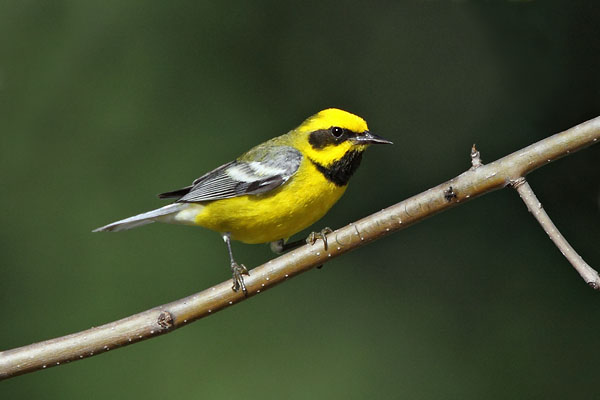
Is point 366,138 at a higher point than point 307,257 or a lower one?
higher

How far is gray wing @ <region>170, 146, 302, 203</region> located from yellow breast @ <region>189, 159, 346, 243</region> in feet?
0.15

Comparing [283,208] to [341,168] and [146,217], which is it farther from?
[146,217]

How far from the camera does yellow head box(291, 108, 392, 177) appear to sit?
392 centimetres

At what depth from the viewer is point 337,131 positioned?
158 inches

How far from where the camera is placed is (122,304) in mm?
6055

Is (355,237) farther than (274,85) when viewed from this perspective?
No

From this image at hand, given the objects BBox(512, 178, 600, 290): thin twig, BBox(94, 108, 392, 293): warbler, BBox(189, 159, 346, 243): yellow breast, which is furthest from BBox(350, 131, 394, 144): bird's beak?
BBox(512, 178, 600, 290): thin twig

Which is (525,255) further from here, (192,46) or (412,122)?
(192,46)

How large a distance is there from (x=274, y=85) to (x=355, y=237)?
422 cm

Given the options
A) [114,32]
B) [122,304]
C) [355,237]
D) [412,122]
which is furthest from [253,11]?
[355,237]

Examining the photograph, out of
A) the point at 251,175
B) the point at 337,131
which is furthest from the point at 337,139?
the point at 251,175

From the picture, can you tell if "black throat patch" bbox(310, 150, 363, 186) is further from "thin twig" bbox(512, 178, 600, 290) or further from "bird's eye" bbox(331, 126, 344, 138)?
"thin twig" bbox(512, 178, 600, 290)

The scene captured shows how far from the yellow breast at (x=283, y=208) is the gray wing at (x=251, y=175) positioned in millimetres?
46

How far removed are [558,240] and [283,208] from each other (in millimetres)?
1643
